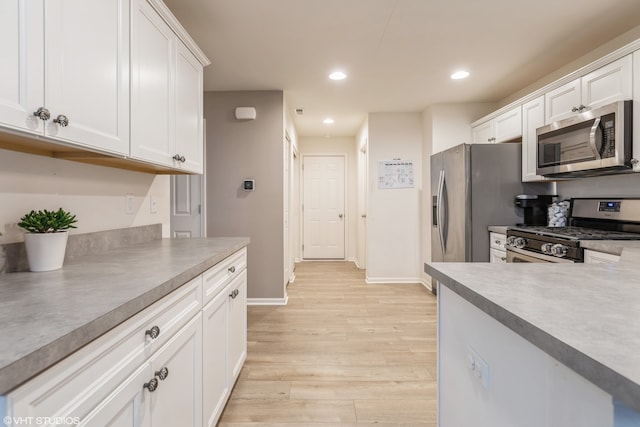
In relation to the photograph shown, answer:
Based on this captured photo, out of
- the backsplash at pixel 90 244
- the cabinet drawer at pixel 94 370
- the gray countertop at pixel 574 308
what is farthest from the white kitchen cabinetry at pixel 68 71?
the gray countertop at pixel 574 308

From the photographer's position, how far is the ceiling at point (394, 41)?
206 cm

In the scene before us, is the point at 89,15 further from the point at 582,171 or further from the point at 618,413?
the point at 582,171

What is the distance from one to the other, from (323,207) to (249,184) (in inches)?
110

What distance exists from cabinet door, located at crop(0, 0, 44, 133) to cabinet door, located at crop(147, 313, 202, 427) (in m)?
0.78

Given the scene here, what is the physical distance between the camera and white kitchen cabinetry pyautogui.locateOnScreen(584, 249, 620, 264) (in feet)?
5.79

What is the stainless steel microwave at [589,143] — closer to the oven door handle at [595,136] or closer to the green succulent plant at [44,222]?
the oven door handle at [595,136]

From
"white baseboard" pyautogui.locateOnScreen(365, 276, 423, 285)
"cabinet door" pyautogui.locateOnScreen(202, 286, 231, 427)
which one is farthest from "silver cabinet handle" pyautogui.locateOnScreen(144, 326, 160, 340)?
"white baseboard" pyautogui.locateOnScreen(365, 276, 423, 285)

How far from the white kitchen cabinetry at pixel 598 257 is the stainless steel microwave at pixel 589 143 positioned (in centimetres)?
60

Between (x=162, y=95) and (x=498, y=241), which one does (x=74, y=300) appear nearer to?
(x=162, y=95)

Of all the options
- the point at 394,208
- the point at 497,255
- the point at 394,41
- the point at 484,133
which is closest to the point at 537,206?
the point at 497,255

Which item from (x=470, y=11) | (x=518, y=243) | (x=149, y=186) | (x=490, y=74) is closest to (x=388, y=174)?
(x=490, y=74)

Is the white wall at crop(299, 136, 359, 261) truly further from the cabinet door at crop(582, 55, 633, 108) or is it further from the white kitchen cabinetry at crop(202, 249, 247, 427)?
the white kitchen cabinetry at crop(202, 249, 247, 427)

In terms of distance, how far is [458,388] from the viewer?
1.03m

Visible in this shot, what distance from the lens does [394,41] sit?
2.48 meters
